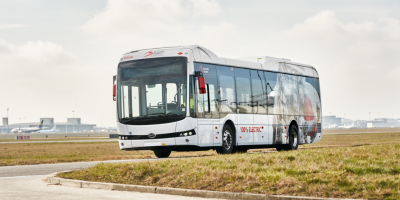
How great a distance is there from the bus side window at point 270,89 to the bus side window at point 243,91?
1.49 meters

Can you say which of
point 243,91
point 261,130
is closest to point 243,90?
point 243,91

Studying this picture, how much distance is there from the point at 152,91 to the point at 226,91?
3008 millimetres

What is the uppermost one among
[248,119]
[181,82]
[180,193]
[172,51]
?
[172,51]

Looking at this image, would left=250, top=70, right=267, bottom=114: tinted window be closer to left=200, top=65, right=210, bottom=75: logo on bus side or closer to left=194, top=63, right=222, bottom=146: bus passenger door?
left=194, top=63, right=222, bottom=146: bus passenger door

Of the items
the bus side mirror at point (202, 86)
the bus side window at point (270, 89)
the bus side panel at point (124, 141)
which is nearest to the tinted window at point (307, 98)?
the bus side window at point (270, 89)

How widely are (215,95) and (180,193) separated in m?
8.51

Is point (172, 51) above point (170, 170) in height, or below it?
above

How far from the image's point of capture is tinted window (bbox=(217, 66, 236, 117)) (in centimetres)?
1856

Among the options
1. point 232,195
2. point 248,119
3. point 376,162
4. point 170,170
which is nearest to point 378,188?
point 232,195

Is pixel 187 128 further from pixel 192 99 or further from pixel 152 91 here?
pixel 152 91

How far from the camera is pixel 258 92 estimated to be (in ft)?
68.5

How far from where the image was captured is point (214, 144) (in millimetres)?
18078

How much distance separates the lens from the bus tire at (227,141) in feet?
60.7

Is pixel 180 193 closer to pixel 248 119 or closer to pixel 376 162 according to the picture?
pixel 376 162
